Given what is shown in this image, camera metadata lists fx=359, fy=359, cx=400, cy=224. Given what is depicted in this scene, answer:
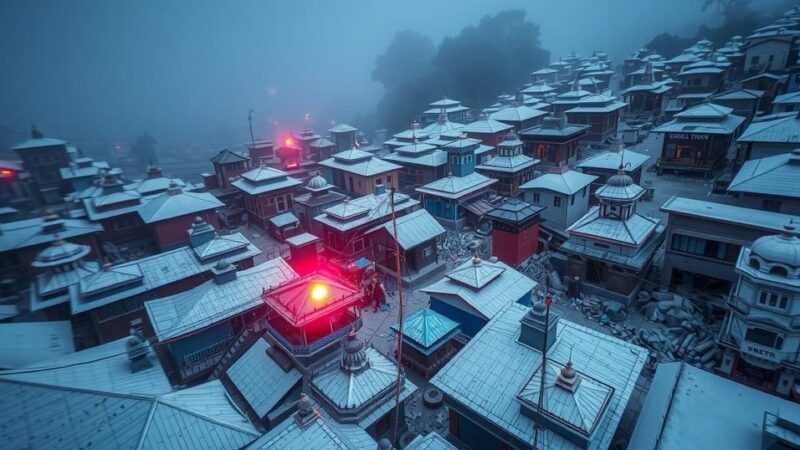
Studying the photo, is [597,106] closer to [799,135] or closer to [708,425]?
[799,135]

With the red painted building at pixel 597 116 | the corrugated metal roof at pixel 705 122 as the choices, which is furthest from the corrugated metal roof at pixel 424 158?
the corrugated metal roof at pixel 705 122

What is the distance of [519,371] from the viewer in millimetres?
13023

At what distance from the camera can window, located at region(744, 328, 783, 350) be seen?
1488cm

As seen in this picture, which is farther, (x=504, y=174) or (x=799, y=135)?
(x=504, y=174)

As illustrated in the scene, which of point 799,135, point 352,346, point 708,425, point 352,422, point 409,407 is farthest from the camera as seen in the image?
point 799,135

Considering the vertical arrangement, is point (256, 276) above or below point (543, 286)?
above

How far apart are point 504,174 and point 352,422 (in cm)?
3007

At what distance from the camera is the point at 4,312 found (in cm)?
1969

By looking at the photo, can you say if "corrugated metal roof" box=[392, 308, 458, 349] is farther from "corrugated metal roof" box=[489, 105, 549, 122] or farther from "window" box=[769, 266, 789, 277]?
"corrugated metal roof" box=[489, 105, 549, 122]

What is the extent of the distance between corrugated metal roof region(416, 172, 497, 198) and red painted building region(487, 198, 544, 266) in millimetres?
6068

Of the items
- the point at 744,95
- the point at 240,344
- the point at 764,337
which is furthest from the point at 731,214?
the point at 744,95

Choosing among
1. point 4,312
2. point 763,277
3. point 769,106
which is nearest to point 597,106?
point 769,106

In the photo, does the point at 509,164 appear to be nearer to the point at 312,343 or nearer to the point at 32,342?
the point at 312,343

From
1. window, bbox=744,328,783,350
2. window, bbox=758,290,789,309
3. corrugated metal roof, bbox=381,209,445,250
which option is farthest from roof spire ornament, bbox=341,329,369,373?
window, bbox=758,290,789,309
